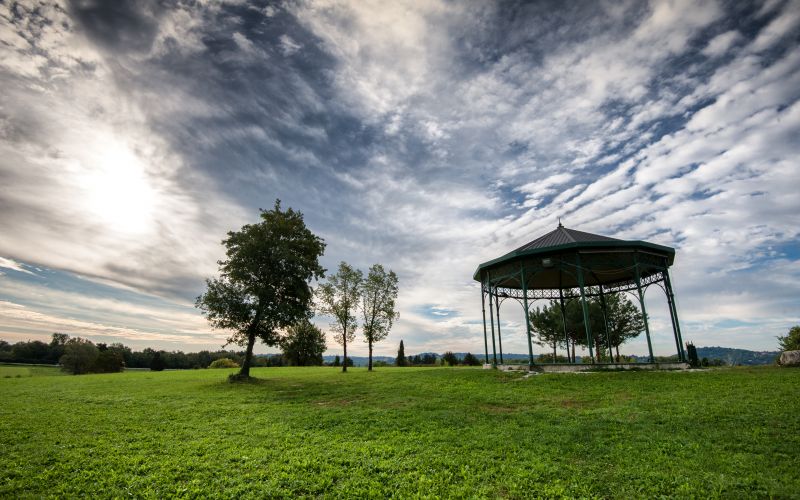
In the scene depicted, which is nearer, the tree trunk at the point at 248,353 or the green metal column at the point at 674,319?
the green metal column at the point at 674,319

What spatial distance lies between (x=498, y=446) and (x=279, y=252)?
21.0 meters

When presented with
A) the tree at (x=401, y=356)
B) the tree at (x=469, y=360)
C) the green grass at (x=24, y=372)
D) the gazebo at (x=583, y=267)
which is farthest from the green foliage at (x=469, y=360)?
the green grass at (x=24, y=372)

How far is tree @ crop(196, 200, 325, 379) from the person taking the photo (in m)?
24.2

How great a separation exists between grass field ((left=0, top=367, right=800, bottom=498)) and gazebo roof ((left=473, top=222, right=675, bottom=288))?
27.5ft

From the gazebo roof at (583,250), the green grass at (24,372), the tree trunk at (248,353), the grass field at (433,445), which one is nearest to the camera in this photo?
the grass field at (433,445)

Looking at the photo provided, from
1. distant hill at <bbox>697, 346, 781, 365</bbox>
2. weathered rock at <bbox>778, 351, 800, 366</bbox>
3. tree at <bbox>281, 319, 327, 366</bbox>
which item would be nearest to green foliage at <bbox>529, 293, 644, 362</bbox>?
distant hill at <bbox>697, 346, 781, 365</bbox>

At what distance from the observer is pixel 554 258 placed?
22188 millimetres

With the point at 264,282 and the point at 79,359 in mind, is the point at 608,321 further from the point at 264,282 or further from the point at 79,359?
the point at 79,359

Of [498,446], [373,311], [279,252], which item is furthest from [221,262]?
[498,446]

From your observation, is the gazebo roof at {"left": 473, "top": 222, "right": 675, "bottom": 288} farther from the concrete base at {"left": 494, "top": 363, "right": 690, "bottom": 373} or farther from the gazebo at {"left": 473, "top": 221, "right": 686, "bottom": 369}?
the concrete base at {"left": 494, "top": 363, "right": 690, "bottom": 373}

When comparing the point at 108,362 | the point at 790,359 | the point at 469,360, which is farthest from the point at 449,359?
the point at 108,362

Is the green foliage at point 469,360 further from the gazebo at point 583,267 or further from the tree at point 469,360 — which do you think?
the gazebo at point 583,267

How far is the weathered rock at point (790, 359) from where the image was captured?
61.6ft

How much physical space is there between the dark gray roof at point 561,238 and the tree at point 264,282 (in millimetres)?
15984
